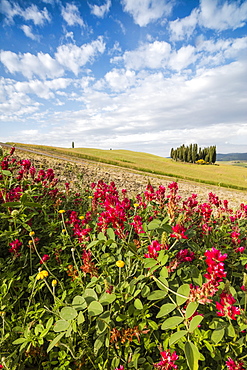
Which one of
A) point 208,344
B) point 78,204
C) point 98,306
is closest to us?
point 98,306

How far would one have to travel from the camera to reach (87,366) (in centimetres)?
198

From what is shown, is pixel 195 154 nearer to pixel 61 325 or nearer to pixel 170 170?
pixel 170 170

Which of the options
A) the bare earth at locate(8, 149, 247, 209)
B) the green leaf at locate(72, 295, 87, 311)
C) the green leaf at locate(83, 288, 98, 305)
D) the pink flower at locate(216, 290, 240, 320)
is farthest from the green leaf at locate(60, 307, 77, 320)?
the bare earth at locate(8, 149, 247, 209)

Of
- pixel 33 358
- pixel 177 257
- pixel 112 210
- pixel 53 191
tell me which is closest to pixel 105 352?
pixel 33 358

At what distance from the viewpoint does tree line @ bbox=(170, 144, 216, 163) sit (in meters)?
78.7

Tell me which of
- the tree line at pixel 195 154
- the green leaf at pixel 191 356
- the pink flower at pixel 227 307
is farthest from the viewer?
the tree line at pixel 195 154

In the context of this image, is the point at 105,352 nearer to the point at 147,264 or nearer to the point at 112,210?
the point at 147,264

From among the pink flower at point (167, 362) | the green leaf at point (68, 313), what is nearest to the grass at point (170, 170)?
the pink flower at point (167, 362)

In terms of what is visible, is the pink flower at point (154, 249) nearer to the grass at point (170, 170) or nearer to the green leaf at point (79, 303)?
the green leaf at point (79, 303)

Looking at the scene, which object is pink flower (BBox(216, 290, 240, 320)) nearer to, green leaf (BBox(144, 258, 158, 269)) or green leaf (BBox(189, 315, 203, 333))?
green leaf (BBox(189, 315, 203, 333))

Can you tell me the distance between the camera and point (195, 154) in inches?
3098

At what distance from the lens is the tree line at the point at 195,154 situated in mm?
78688

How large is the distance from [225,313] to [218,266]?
416mm

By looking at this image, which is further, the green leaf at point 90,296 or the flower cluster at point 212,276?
the green leaf at point 90,296
